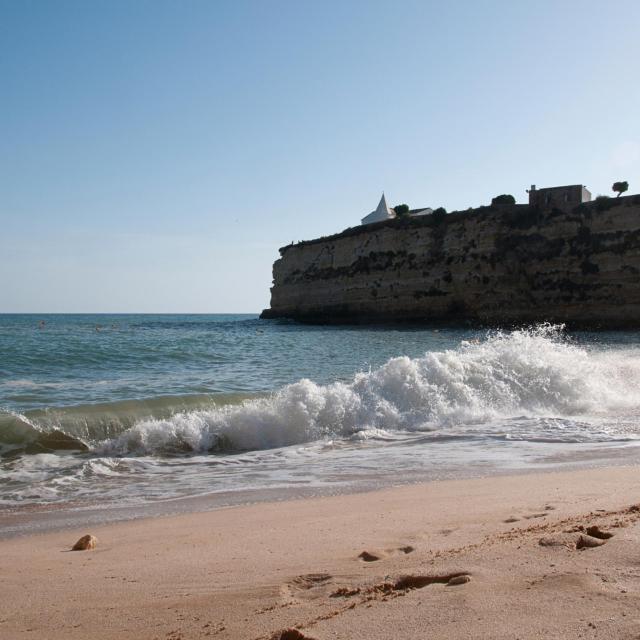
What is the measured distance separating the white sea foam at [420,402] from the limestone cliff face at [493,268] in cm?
2574

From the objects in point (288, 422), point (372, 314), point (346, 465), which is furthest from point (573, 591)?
point (372, 314)

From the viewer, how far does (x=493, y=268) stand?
43406 millimetres

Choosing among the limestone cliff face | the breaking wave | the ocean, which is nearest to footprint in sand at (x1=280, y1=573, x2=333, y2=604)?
the ocean

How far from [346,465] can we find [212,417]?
3072 millimetres

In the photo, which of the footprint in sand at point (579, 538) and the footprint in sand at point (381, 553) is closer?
the footprint in sand at point (579, 538)

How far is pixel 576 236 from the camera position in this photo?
4094cm

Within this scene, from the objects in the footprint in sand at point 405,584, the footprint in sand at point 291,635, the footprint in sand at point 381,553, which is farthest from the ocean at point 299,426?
the footprint in sand at point 291,635

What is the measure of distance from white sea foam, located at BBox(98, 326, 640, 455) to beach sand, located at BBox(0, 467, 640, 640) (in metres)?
4.28

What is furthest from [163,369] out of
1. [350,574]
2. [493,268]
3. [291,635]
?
[493,268]

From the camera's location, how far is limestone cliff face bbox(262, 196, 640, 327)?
3878cm

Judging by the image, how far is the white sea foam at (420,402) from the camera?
9602 mm

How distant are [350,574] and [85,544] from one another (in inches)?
88.6

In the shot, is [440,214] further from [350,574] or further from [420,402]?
[350,574]

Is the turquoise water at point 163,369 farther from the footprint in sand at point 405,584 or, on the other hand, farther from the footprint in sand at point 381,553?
the footprint in sand at point 405,584
